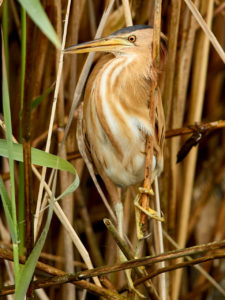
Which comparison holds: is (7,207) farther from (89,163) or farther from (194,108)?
(194,108)

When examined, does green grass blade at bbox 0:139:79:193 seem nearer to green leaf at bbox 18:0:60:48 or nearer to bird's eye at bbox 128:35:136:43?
green leaf at bbox 18:0:60:48

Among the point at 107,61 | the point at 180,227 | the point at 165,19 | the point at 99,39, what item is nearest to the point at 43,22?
the point at 99,39

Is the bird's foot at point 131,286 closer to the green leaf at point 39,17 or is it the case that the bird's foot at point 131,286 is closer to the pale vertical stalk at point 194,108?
the pale vertical stalk at point 194,108

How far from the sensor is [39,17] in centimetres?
66

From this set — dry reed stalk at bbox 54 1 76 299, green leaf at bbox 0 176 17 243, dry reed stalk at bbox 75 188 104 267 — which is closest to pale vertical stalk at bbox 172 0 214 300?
dry reed stalk at bbox 75 188 104 267

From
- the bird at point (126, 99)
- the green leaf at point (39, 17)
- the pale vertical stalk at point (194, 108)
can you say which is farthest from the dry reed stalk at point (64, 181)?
the green leaf at point (39, 17)

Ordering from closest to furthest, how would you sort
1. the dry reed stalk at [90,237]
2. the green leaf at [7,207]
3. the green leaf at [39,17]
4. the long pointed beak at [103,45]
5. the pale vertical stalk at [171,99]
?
the green leaf at [39,17] < the green leaf at [7,207] < the long pointed beak at [103,45] < the pale vertical stalk at [171,99] < the dry reed stalk at [90,237]

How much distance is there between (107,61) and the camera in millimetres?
1234

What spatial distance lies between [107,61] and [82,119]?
0.49 ft

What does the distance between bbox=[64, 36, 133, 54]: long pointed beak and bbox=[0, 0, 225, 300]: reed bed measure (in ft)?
0.08

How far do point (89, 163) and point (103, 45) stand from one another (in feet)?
0.94

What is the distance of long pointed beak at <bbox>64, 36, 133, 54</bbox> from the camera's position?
101 centimetres

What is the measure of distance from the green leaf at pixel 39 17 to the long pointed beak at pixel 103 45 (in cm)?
33

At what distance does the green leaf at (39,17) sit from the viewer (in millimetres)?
637
